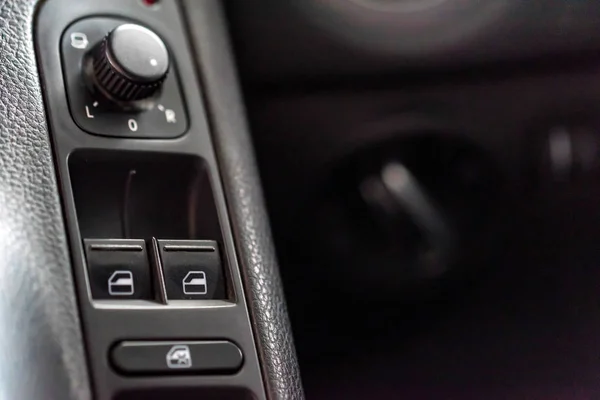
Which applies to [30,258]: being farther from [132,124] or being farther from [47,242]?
[132,124]

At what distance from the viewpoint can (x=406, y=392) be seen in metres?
0.73

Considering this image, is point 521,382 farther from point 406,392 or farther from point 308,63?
point 308,63

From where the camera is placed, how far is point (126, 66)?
446 millimetres

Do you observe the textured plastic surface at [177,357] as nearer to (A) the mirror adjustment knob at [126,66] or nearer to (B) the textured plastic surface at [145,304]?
(B) the textured plastic surface at [145,304]

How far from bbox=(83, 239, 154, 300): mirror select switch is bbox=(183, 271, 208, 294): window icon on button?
2 centimetres

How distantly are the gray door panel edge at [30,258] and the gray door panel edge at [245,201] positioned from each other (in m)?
0.12

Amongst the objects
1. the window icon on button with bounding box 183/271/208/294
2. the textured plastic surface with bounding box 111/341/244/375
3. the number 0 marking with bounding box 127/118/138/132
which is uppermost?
the number 0 marking with bounding box 127/118/138/132

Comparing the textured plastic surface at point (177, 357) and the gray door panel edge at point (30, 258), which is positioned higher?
the gray door panel edge at point (30, 258)

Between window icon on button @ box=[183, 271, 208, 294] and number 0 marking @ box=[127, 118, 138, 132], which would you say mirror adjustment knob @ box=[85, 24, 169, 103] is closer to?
number 0 marking @ box=[127, 118, 138, 132]

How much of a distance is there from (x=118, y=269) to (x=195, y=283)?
1.9 inches

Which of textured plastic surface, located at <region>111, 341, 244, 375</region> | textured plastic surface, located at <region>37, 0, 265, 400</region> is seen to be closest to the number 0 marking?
textured plastic surface, located at <region>37, 0, 265, 400</region>

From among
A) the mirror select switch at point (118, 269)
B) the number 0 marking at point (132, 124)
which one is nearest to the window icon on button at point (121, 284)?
the mirror select switch at point (118, 269)

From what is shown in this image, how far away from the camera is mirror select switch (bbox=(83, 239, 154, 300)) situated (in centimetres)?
42

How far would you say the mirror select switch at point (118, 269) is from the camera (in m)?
0.42
